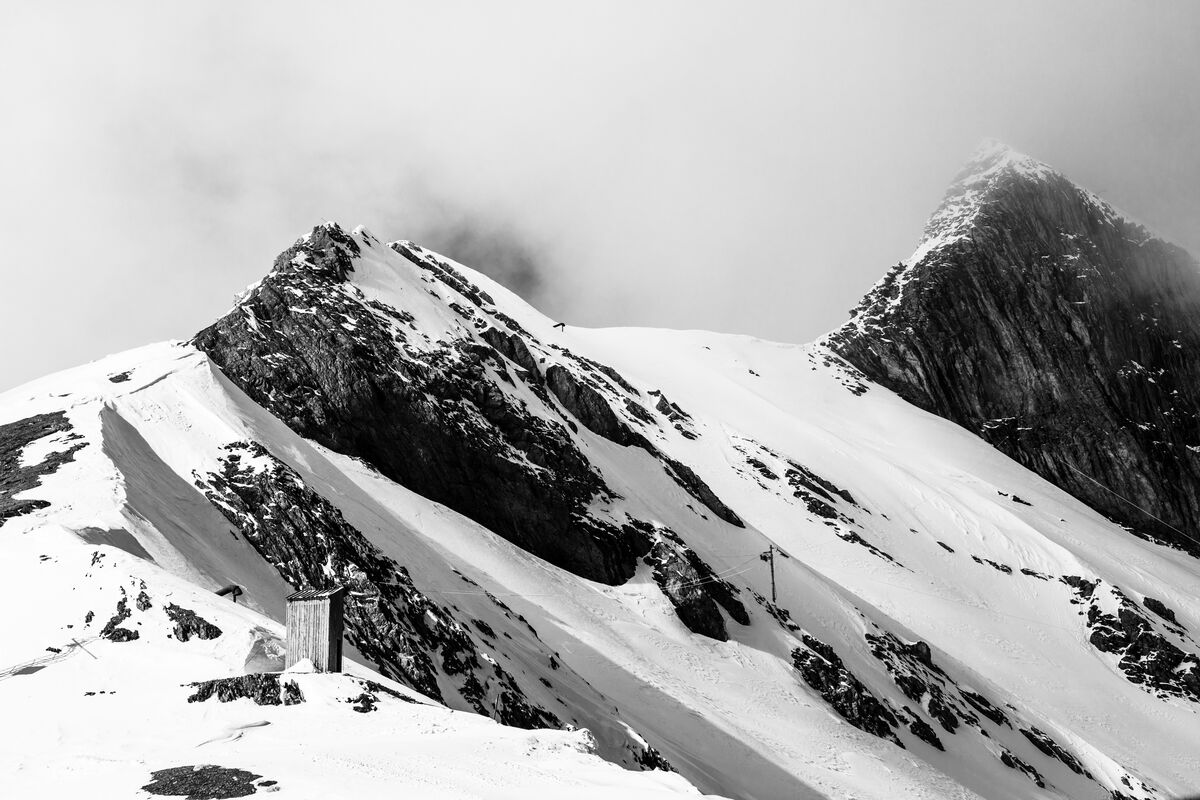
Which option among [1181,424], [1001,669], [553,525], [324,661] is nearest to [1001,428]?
[1181,424]

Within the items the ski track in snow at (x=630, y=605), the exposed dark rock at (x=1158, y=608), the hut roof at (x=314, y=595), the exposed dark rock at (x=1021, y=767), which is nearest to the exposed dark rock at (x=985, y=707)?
the ski track in snow at (x=630, y=605)

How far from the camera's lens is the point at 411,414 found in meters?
55.1

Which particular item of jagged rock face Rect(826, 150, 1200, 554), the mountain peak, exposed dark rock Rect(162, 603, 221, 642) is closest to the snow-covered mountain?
exposed dark rock Rect(162, 603, 221, 642)

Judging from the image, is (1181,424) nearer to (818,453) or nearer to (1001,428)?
(1001,428)

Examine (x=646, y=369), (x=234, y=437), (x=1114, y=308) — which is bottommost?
(x=234, y=437)

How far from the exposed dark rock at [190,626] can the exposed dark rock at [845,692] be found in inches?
1471

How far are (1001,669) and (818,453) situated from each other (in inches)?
1300

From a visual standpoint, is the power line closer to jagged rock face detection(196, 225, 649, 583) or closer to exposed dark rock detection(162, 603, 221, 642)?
jagged rock face detection(196, 225, 649, 583)

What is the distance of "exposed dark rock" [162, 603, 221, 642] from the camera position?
18562 millimetres

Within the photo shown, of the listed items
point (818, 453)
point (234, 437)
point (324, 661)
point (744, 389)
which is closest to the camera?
point (324, 661)

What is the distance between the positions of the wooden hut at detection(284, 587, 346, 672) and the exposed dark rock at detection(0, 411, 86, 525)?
1257cm

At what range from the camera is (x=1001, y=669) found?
216ft

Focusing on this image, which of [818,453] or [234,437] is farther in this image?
[818,453]

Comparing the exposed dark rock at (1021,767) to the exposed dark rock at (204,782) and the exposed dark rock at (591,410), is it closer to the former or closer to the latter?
the exposed dark rock at (591,410)
